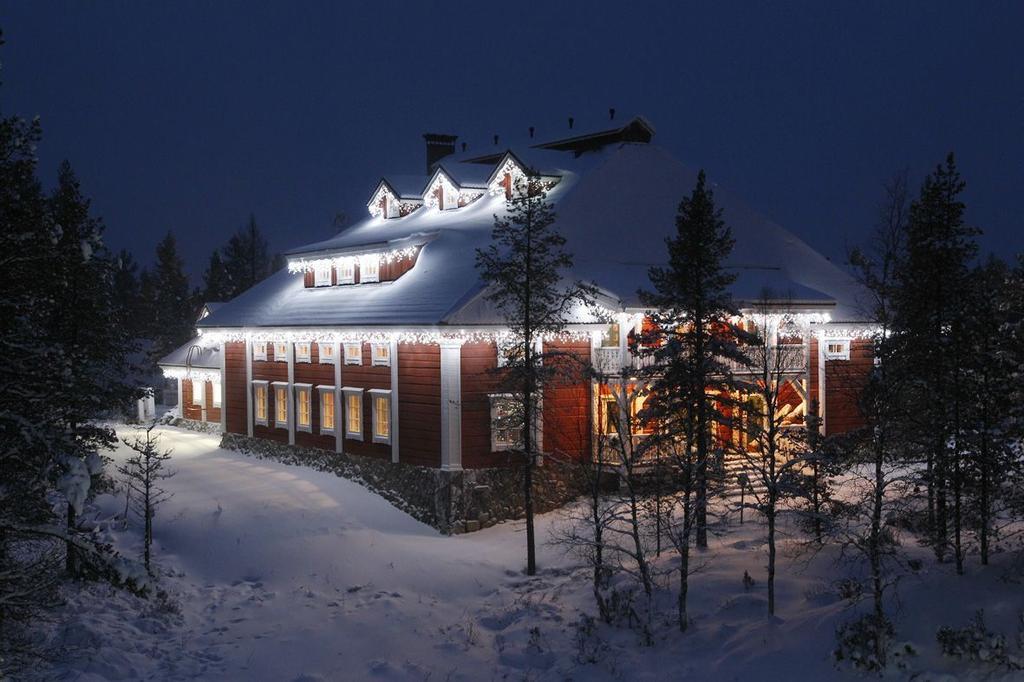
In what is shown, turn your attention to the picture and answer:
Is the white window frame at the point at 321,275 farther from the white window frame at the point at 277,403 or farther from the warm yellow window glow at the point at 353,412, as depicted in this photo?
the warm yellow window glow at the point at 353,412

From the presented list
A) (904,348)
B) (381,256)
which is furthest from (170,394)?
(904,348)

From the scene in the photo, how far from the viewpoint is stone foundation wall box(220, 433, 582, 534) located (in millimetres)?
27109

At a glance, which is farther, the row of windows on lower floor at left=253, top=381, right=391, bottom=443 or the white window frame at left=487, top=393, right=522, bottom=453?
the row of windows on lower floor at left=253, top=381, right=391, bottom=443

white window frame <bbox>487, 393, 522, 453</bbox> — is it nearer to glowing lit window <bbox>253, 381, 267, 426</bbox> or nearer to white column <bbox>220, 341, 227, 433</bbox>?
glowing lit window <bbox>253, 381, 267, 426</bbox>

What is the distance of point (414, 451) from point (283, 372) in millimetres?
9389

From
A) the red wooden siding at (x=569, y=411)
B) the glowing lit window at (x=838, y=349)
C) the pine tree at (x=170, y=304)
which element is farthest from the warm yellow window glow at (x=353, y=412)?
the pine tree at (x=170, y=304)

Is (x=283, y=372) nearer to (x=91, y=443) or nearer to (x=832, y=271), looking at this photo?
(x=91, y=443)

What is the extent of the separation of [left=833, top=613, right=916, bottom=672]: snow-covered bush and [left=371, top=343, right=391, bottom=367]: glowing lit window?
17.8 meters

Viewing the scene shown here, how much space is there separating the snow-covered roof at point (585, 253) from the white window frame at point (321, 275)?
402mm

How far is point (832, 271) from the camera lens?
119 feet

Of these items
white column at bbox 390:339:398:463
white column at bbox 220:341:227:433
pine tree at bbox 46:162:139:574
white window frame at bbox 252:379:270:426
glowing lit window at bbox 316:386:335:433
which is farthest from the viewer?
white column at bbox 220:341:227:433

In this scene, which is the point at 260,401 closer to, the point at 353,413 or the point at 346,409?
the point at 346,409

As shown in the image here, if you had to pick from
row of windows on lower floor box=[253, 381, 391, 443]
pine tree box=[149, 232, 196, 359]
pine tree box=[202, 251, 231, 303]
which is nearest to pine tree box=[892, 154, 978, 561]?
row of windows on lower floor box=[253, 381, 391, 443]

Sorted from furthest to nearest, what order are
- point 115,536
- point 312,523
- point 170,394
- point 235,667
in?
point 170,394 → point 312,523 → point 115,536 → point 235,667
